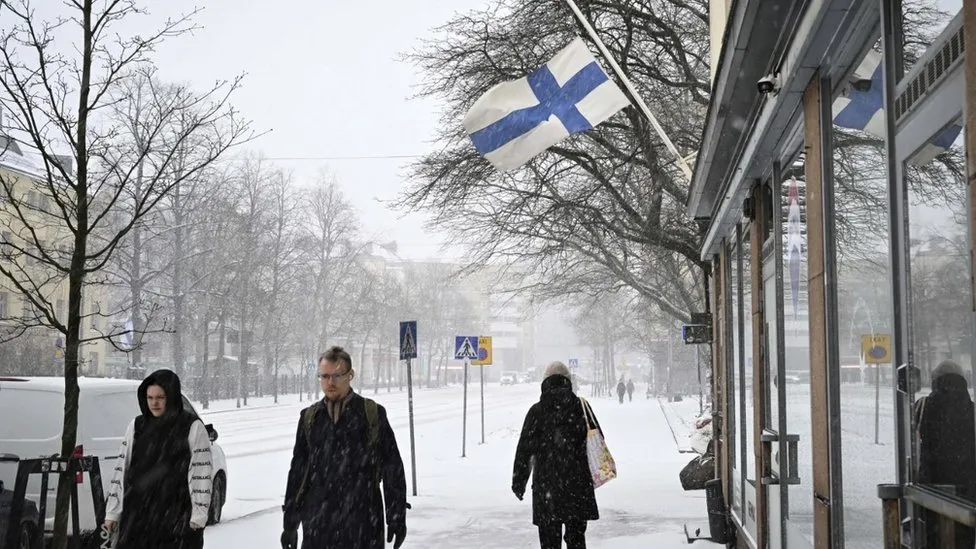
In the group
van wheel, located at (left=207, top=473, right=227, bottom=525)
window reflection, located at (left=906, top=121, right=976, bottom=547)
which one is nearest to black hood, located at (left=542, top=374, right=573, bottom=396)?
window reflection, located at (left=906, top=121, right=976, bottom=547)

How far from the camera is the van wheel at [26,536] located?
901cm

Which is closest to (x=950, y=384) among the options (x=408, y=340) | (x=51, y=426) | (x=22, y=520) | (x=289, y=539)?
(x=289, y=539)

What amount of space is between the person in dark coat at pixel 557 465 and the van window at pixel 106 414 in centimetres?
466

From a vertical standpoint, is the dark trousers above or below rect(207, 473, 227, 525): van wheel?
above

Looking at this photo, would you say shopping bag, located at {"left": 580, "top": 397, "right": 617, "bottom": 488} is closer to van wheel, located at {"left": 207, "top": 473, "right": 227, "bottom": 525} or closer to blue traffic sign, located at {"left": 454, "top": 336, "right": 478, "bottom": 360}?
van wheel, located at {"left": 207, "top": 473, "right": 227, "bottom": 525}

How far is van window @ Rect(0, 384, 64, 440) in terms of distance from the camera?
10.8m

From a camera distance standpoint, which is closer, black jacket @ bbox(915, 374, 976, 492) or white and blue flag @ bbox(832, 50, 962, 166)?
black jacket @ bbox(915, 374, 976, 492)

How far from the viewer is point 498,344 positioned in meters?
Answer: 140

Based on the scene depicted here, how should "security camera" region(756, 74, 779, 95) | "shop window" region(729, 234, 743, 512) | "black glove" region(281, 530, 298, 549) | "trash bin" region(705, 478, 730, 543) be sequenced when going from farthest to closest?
1. "trash bin" region(705, 478, 730, 543)
2. "shop window" region(729, 234, 743, 512)
3. "black glove" region(281, 530, 298, 549)
4. "security camera" region(756, 74, 779, 95)

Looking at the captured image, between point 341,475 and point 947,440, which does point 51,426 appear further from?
point 947,440

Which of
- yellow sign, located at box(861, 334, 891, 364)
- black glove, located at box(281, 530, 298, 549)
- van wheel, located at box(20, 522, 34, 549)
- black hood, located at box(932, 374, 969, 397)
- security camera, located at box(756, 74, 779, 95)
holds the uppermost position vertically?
security camera, located at box(756, 74, 779, 95)

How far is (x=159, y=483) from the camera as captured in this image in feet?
20.8

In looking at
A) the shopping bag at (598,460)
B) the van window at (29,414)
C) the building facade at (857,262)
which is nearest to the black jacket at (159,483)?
the building facade at (857,262)

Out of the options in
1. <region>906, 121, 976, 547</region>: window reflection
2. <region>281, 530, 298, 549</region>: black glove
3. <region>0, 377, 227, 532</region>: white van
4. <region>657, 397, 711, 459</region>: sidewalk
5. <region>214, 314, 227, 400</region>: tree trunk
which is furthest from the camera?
<region>214, 314, 227, 400</region>: tree trunk
